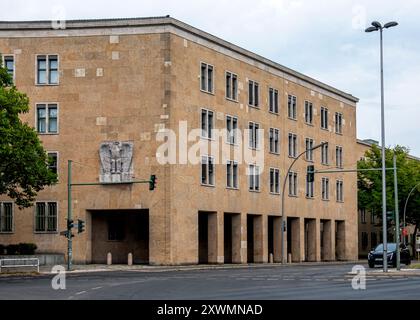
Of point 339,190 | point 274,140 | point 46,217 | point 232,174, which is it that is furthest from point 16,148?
point 339,190

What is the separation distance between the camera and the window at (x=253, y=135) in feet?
Answer: 231

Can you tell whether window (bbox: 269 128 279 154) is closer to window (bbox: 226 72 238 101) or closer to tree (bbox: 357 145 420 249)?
window (bbox: 226 72 238 101)

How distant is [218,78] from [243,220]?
11.0 metres

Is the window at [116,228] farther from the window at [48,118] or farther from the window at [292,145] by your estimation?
the window at [292,145]

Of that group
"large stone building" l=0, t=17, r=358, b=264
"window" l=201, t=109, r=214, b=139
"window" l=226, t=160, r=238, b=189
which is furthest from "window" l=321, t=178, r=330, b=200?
"window" l=201, t=109, r=214, b=139

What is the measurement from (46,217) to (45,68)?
10201 mm

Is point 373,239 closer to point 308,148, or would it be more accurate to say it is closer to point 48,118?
point 308,148

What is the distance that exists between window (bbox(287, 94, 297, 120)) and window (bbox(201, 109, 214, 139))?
14294 mm

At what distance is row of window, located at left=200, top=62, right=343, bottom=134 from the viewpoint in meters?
64.6

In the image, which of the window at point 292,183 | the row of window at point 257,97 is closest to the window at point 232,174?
the row of window at point 257,97

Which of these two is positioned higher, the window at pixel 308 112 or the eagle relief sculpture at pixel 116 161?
the window at pixel 308 112

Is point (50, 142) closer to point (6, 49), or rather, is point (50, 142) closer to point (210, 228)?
point (6, 49)

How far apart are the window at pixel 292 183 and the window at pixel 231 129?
35.6ft
